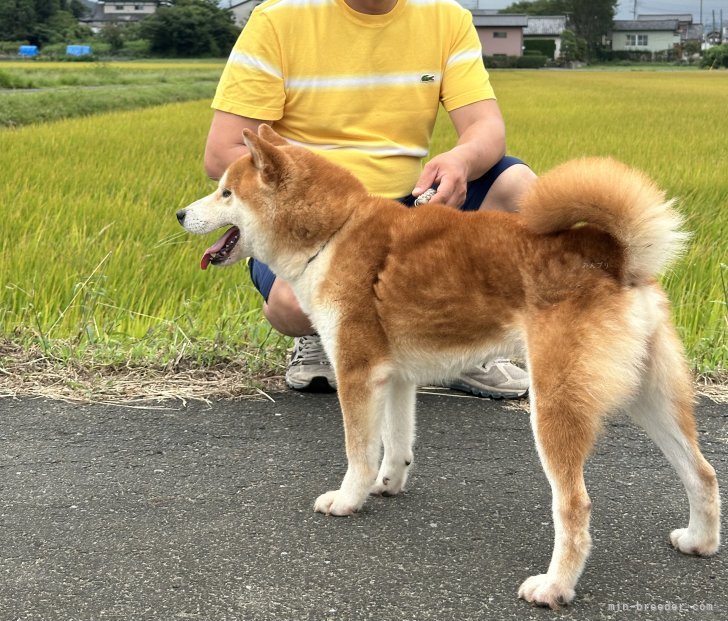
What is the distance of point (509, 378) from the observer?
3588 mm

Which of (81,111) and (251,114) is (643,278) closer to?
(251,114)

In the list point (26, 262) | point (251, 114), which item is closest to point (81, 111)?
point (26, 262)

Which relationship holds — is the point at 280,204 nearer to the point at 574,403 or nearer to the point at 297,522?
the point at 297,522

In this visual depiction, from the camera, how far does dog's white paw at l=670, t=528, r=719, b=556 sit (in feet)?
7.63

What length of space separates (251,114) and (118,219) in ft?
10.2

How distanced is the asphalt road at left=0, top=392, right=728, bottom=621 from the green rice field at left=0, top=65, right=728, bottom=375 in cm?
61

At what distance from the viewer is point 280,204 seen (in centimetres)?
267

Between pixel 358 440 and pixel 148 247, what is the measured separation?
3.32m

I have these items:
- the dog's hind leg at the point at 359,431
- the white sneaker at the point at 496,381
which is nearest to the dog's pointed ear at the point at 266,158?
the dog's hind leg at the point at 359,431

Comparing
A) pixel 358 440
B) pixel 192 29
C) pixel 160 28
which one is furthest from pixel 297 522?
pixel 160 28

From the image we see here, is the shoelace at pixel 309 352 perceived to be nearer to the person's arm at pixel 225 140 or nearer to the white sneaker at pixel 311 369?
the white sneaker at pixel 311 369

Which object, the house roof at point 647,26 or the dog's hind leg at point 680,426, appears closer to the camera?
the dog's hind leg at point 680,426

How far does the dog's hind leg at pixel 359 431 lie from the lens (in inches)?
99.2

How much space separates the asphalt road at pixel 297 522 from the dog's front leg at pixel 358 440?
2.2 inches
